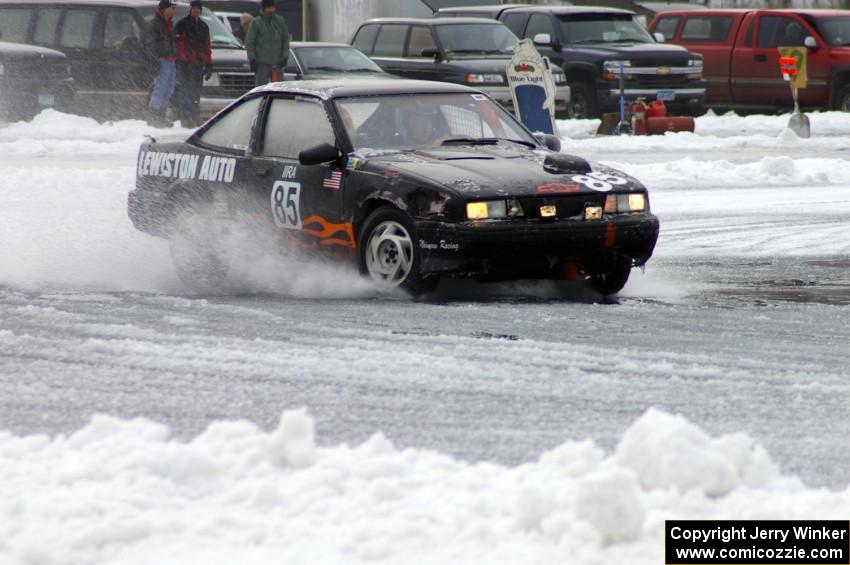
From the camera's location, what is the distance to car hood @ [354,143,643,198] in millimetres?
8547

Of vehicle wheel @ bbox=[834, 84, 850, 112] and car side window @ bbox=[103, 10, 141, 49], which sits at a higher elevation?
car side window @ bbox=[103, 10, 141, 49]

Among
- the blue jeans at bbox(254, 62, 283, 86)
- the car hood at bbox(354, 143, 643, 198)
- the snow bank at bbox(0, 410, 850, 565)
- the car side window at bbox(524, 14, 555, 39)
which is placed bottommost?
the snow bank at bbox(0, 410, 850, 565)

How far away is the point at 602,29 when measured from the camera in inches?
950

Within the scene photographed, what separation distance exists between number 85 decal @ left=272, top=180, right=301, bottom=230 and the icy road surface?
0.28 meters

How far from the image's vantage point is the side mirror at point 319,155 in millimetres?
9047

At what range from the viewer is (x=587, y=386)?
6289 mm

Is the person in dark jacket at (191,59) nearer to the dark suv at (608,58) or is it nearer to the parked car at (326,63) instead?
the parked car at (326,63)

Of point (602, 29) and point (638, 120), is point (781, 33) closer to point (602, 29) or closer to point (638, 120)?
point (602, 29)

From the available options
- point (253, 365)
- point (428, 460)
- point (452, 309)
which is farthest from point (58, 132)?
point (428, 460)

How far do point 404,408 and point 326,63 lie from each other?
16.6 metres

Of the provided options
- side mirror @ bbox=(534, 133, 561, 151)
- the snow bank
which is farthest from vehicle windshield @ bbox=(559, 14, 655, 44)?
the snow bank

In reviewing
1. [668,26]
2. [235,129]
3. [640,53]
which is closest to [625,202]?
[235,129]

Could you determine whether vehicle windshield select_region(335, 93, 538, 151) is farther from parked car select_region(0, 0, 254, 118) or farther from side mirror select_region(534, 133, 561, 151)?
parked car select_region(0, 0, 254, 118)

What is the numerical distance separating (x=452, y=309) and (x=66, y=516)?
14.0ft
